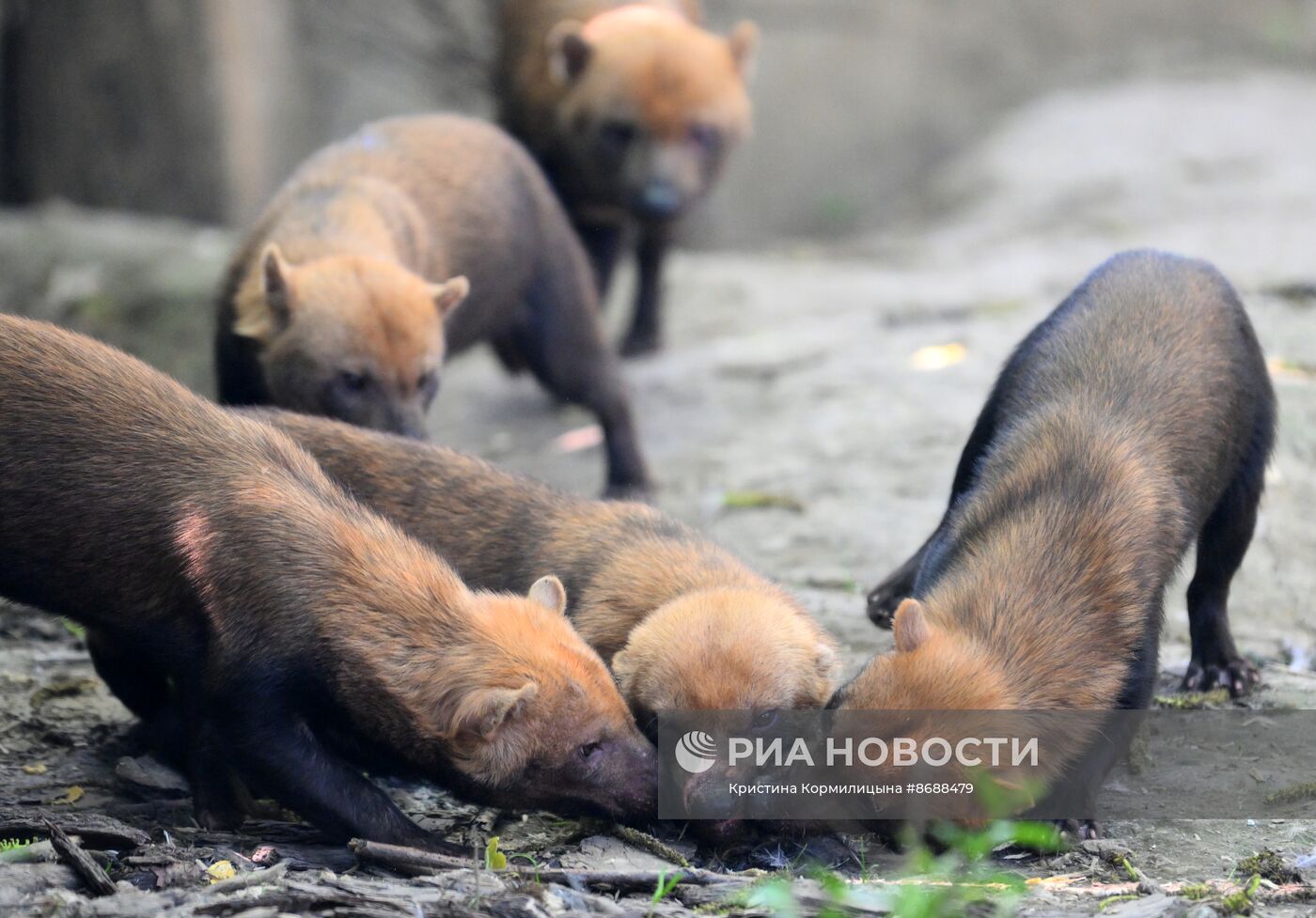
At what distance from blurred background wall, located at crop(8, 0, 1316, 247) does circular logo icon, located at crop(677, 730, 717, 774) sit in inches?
333

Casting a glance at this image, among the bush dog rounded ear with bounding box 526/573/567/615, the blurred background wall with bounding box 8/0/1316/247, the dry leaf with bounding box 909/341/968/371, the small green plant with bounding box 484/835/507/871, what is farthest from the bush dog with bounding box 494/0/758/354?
the small green plant with bounding box 484/835/507/871

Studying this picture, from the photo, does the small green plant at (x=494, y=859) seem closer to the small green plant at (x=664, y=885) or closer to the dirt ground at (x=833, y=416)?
the dirt ground at (x=833, y=416)

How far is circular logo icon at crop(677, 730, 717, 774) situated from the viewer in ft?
14.0

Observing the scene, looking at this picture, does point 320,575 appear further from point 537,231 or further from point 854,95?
point 854,95

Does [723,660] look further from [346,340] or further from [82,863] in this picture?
[346,340]

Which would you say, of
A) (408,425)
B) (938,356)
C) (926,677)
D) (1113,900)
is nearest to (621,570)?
(926,677)

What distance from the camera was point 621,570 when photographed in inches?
199

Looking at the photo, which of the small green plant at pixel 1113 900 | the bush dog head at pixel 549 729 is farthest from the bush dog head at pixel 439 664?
the small green plant at pixel 1113 900

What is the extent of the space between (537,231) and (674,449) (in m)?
1.54

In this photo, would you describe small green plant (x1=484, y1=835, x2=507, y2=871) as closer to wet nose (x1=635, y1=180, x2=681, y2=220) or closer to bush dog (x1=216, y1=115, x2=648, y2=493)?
bush dog (x1=216, y1=115, x2=648, y2=493)

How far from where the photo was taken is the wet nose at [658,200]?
374 inches

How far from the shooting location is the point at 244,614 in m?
4.31

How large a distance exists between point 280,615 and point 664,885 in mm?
1348

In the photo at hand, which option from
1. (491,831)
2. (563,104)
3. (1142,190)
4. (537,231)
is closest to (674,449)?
(537,231)
